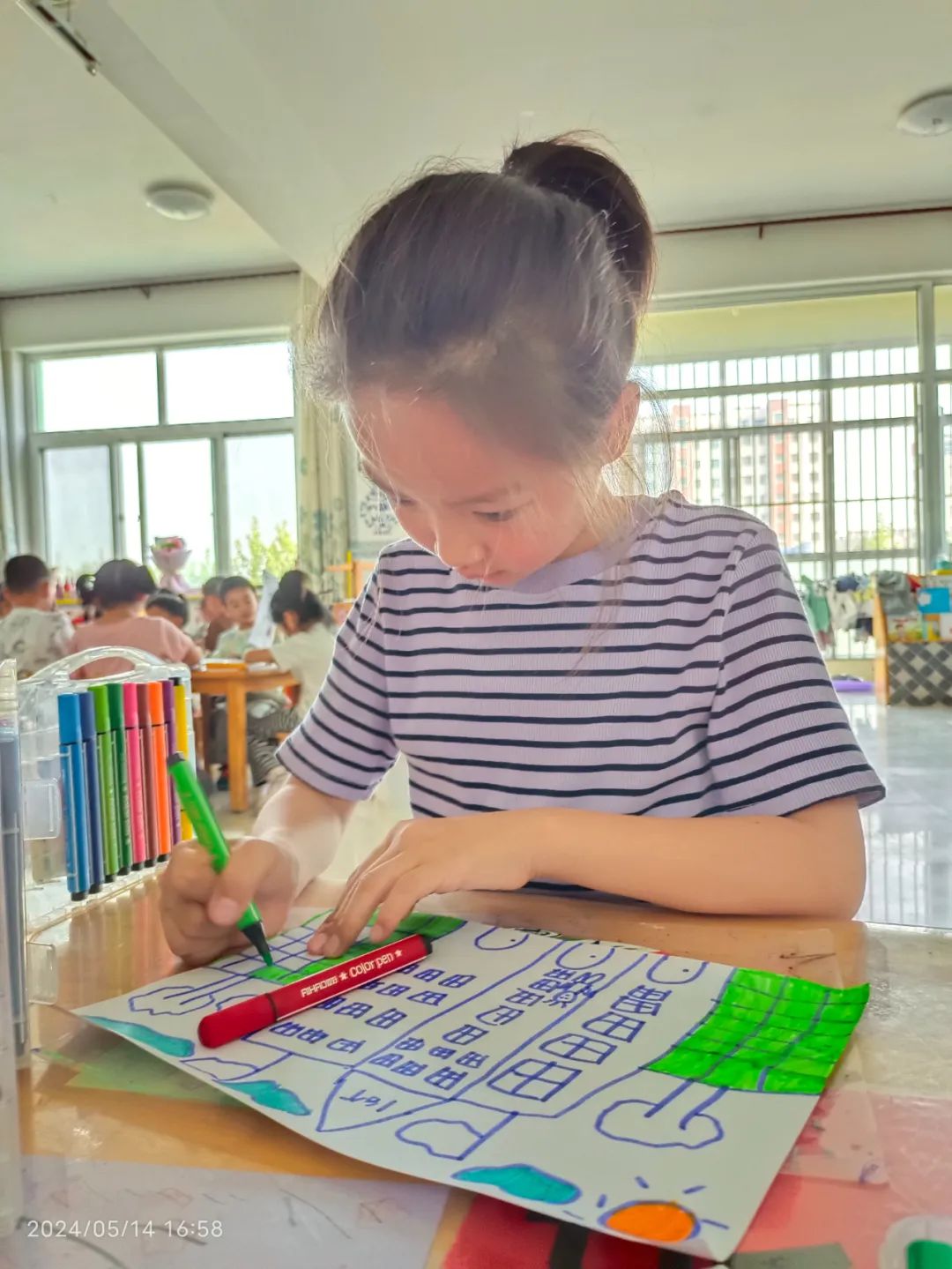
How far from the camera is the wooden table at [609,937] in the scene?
306 mm

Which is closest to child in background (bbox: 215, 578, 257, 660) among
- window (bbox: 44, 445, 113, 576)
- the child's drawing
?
window (bbox: 44, 445, 113, 576)

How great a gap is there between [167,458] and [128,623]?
3.11m

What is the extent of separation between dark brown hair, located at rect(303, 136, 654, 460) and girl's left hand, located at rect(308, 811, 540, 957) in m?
0.23

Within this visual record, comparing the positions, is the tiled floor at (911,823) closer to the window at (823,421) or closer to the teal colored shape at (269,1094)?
the teal colored shape at (269,1094)

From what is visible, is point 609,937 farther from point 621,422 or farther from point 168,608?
point 168,608

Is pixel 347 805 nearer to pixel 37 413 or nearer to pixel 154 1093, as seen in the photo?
pixel 154 1093

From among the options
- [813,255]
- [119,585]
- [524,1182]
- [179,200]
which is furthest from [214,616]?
[524,1182]

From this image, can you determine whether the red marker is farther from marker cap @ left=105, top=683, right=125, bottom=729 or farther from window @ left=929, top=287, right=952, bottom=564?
window @ left=929, top=287, right=952, bottom=564

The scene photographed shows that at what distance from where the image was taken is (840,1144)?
33cm

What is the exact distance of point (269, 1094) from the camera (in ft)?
1.20

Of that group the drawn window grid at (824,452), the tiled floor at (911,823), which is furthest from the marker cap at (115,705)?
the drawn window grid at (824,452)

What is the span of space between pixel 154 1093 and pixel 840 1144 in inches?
9.8

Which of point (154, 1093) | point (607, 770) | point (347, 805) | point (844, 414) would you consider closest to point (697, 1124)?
point (154, 1093)

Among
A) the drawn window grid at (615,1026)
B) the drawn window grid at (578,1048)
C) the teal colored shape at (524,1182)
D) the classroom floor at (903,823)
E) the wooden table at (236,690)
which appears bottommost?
the classroom floor at (903,823)
